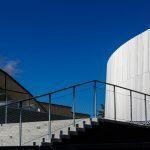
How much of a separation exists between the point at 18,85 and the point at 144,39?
782cm

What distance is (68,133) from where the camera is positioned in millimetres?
13195

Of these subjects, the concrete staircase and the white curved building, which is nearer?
the concrete staircase

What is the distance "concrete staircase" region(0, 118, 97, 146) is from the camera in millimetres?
13086

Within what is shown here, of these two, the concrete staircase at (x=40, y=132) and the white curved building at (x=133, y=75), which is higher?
the white curved building at (x=133, y=75)

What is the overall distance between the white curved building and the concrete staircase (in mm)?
A: 7106

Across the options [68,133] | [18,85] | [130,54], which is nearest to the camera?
[68,133]

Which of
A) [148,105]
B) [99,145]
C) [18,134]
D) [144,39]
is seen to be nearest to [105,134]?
[99,145]

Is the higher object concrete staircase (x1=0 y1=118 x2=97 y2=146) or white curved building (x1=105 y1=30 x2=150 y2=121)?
white curved building (x1=105 y1=30 x2=150 y2=121)

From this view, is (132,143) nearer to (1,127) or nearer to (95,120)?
(95,120)

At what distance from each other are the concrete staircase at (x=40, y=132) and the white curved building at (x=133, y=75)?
7106mm

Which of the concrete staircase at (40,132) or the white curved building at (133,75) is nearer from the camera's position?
the concrete staircase at (40,132)

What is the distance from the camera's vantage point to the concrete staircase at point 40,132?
13086mm

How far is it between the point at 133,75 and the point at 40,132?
1093cm

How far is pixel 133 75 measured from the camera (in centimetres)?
2373
